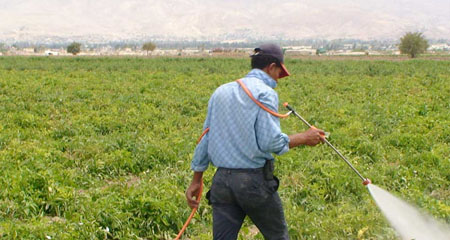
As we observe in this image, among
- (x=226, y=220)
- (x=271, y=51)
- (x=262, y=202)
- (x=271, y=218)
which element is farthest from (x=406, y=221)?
(x=271, y=51)

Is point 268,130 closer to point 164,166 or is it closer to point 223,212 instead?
point 223,212

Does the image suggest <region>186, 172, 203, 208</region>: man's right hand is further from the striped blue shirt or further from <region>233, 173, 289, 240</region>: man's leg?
<region>233, 173, 289, 240</region>: man's leg

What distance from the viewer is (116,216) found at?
5.60m

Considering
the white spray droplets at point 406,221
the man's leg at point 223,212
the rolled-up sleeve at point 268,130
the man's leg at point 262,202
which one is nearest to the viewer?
the rolled-up sleeve at point 268,130

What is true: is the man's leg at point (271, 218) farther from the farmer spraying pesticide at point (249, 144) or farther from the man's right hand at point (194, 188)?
the man's right hand at point (194, 188)

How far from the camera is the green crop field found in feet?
18.6

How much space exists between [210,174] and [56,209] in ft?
8.03

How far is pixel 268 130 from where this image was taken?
11.4 feet

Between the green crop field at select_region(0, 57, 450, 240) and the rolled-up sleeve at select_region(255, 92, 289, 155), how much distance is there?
2053 millimetres

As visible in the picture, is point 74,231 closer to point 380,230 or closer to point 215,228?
point 215,228

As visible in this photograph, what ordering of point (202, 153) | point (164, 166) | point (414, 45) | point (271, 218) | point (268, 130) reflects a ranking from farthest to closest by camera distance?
point (414, 45) → point (164, 166) → point (202, 153) → point (271, 218) → point (268, 130)

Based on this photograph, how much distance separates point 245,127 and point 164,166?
5014 mm

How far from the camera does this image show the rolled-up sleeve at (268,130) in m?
3.49

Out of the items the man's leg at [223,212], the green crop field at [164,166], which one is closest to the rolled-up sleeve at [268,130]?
the man's leg at [223,212]
